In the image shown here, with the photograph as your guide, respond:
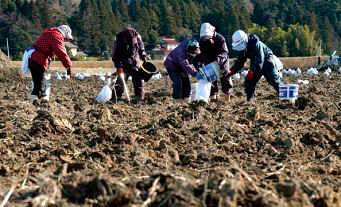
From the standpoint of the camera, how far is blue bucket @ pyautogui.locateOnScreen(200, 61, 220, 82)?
903cm

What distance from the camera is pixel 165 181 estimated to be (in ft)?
10.6

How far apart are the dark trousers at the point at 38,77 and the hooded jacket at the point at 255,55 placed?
2761 mm

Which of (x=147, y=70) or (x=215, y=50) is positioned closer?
(x=215, y=50)

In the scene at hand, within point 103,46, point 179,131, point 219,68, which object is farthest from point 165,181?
point 103,46

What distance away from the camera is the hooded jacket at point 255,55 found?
8891mm

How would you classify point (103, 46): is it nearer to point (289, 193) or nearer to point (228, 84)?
point (228, 84)

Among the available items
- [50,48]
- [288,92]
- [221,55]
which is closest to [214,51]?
[221,55]

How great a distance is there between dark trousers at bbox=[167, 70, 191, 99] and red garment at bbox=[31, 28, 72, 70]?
5.37ft

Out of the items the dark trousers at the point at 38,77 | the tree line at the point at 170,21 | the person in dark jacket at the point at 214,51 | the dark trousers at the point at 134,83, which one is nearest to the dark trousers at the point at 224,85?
the person in dark jacket at the point at 214,51

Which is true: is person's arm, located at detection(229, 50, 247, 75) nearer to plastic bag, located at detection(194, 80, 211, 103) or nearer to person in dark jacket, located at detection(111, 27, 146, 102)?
plastic bag, located at detection(194, 80, 211, 103)

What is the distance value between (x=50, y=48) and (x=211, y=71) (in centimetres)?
229

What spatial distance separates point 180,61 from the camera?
380 inches

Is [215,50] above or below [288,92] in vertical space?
above

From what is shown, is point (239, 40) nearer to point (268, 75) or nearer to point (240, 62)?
point (240, 62)
